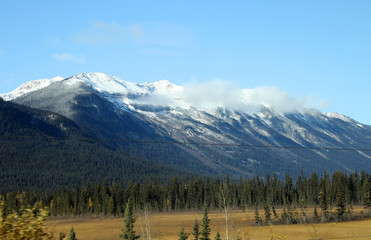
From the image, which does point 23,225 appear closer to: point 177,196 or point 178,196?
point 177,196

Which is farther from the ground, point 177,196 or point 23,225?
A: point 177,196

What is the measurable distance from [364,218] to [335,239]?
145 feet

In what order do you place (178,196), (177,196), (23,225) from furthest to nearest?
(178,196) → (177,196) → (23,225)

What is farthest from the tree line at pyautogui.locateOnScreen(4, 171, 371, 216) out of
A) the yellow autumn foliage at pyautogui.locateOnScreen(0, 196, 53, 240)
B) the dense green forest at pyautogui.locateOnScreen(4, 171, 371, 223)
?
the yellow autumn foliage at pyautogui.locateOnScreen(0, 196, 53, 240)

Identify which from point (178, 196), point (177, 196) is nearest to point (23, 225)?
point (177, 196)

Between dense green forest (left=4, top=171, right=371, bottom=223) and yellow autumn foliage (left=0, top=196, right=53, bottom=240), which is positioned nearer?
yellow autumn foliage (left=0, top=196, right=53, bottom=240)

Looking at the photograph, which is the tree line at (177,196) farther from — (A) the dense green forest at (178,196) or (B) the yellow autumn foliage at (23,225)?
(B) the yellow autumn foliage at (23,225)

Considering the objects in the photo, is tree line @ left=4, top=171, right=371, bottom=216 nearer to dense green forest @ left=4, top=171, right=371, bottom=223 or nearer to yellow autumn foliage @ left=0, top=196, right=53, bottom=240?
dense green forest @ left=4, top=171, right=371, bottom=223

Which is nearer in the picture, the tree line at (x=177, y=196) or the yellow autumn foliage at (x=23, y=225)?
the yellow autumn foliage at (x=23, y=225)

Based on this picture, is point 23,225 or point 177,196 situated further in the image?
point 177,196

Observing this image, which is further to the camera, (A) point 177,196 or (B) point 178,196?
(B) point 178,196

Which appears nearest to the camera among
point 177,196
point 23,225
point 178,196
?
point 23,225

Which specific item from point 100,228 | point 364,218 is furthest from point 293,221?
point 100,228

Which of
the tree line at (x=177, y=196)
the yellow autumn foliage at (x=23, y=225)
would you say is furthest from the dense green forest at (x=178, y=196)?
the yellow autumn foliage at (x=23, y=225)
